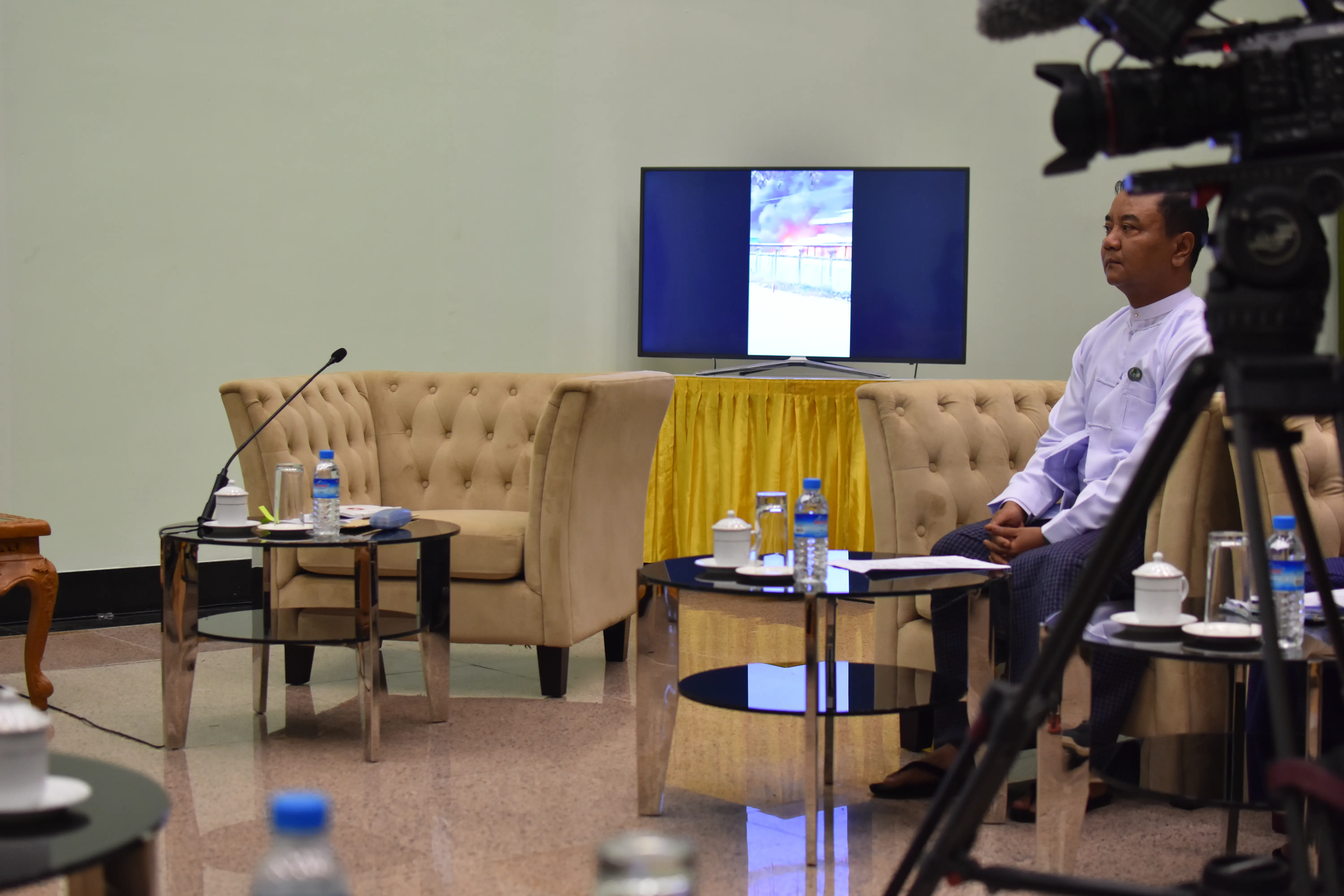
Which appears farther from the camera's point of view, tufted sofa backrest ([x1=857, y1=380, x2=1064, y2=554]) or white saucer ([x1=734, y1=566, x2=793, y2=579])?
tufted sofa backrest ([x1=857, y1=380, x2=1064, y2=554])

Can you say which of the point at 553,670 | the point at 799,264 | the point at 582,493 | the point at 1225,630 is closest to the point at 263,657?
the point at 553,670

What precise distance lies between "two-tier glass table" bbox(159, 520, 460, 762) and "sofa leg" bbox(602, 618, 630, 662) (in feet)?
2.59

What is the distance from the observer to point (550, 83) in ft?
17.9

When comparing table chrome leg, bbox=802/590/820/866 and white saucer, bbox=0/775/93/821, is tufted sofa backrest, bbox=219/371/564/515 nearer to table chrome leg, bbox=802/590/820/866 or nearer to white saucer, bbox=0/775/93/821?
table chrome leg, bbox=802/590/820/866

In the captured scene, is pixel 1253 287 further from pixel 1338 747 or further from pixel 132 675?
pixel 132 675

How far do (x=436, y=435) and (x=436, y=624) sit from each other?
41.7 inches

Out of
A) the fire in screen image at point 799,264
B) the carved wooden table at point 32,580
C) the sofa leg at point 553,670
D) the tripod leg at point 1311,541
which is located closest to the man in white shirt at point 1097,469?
the sofa leg at point 553,670

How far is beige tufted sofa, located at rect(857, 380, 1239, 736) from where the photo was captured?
253 cm

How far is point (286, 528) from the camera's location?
3049mm

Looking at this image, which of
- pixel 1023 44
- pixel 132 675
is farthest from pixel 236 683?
pixel 1023 44

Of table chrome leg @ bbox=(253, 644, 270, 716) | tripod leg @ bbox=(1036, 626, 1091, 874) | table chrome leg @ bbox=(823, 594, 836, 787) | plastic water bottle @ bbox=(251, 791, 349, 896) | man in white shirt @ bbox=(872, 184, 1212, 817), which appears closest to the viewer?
plastic water bottle @ bbox=(251, 791, 349, 896)

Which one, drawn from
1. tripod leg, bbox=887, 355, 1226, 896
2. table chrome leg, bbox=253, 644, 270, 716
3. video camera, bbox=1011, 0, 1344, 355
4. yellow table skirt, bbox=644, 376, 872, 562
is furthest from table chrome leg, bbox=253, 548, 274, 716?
video camera, bbox=1011, 0, 1344, 355

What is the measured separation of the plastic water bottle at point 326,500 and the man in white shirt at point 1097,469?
1.38 m

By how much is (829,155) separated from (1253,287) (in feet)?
15.6
